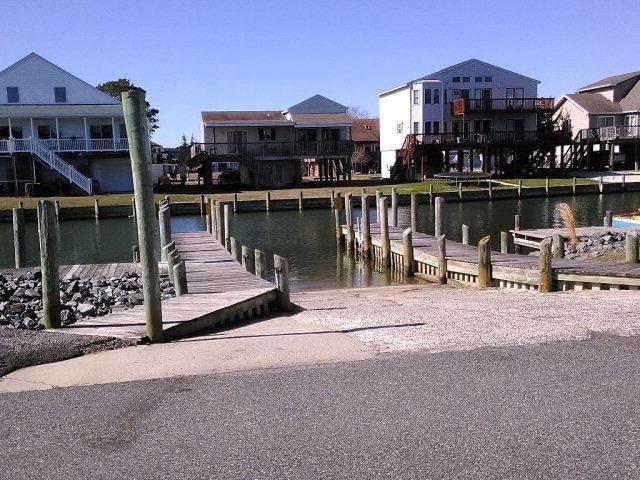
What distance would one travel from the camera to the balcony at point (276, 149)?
5781 cm

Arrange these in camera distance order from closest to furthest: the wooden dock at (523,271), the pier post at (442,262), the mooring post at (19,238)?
1. the wooden dock at (523,271)
2. the pier post at (442,262)
3. the mooring post at (19,238)

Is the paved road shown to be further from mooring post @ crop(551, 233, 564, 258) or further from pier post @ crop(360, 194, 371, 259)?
pier post @ crop(360, 194, 371, 259)

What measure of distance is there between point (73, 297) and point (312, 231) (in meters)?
23.8

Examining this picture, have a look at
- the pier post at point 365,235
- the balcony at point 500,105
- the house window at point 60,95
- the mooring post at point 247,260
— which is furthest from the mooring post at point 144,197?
the balcony at point 500,105

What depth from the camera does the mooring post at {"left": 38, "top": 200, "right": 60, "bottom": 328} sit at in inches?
402

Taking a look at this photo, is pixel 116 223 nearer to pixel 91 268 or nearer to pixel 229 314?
pixel 91 268

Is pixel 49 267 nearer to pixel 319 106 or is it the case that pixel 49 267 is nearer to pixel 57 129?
pixel 57 129

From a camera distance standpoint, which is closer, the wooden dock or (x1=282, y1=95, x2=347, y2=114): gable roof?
the wooden dock

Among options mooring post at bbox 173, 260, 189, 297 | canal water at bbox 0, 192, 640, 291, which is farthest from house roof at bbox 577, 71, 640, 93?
mooring post at bbox 173, 260, 189, 297

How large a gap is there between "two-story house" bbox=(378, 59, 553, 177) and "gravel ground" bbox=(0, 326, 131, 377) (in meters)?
55.0

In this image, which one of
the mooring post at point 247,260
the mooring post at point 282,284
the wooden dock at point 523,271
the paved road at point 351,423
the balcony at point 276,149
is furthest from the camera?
the balcony at point 276,149

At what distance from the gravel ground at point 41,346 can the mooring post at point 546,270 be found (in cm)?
911

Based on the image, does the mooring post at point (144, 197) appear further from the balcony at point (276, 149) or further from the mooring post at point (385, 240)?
the balcony at point (276, 149)

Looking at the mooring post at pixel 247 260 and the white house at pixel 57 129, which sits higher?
the white house at pixel 57 129
